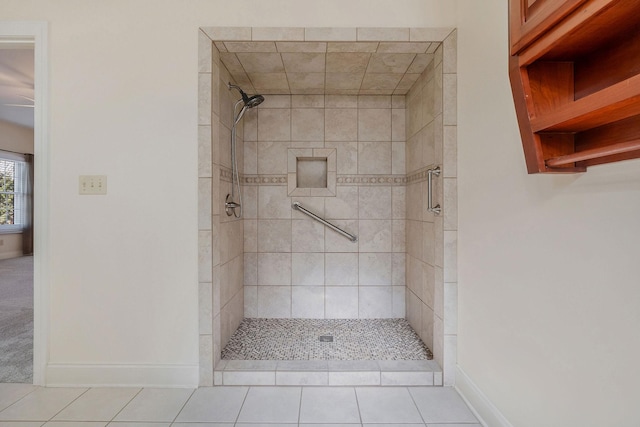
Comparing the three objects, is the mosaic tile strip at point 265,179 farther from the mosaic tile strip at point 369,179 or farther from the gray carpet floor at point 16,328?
the gray carpet floor at point 16,328

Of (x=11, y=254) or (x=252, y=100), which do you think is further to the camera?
(x=11, y=254)

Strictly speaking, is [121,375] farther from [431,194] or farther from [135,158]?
[431,194]

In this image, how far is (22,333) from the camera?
249cm

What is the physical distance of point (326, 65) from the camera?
2.10 metres

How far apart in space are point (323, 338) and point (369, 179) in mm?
1234

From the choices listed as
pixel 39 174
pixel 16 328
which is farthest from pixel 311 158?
pixel 16 328

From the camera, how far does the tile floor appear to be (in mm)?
1513

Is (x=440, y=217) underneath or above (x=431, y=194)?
underneath

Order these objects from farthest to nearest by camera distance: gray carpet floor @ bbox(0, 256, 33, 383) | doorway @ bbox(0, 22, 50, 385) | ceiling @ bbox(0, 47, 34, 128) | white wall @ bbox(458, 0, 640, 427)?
ceiling @ bbox(0, 47, 34, 128)
gray carpet floor @ bbox(0, 256, 33, 383)
doorway @ bbox(0, 22, 50, 385)
white wall @ bbox(458, 0, 640, 427)

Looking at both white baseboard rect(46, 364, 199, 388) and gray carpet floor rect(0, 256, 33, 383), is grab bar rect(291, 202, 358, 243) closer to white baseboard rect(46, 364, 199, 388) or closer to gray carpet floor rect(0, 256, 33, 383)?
white baseboard rect(46, 364, 199, 388)

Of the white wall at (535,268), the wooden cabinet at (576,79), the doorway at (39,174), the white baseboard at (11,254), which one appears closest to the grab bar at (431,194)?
the white wall at (535,268)

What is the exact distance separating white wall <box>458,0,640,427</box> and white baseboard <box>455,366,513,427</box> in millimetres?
28

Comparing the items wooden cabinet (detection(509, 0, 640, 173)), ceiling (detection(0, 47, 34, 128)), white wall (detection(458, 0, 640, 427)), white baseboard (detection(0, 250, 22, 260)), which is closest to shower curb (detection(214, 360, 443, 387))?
white wall (detection(458, 0, 640, 427))

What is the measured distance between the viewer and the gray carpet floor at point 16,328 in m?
1.94
